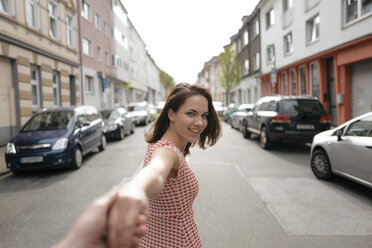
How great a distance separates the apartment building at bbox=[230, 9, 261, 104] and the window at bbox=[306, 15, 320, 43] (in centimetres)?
1025

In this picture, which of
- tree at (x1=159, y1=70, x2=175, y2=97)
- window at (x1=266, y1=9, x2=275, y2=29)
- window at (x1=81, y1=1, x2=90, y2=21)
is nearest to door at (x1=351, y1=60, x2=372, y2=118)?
window at (x1=266, y1=9, x2=275, y2=29)

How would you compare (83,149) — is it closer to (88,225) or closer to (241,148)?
(241,148)

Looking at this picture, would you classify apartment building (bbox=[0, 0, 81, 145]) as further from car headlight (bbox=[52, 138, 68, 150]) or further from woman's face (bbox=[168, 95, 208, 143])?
woman's face (bbox=[168, 95, 208, 143])

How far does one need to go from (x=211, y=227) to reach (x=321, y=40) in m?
15.4

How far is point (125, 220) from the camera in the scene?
712 mm

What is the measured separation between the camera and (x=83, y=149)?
29.0 ft

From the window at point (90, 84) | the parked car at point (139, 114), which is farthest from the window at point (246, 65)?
the window at point (90, 84)

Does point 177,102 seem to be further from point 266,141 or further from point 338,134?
point 266,141

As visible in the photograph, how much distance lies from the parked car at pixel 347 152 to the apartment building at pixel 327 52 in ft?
26.6

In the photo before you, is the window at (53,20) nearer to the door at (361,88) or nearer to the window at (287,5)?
the window at (287,5)

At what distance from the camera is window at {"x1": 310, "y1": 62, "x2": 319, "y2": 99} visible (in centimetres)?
1811

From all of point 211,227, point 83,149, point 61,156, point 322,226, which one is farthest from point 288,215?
point 83,149

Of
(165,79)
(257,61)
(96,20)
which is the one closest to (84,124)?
(96,20)

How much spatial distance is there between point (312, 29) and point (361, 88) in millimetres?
6049
